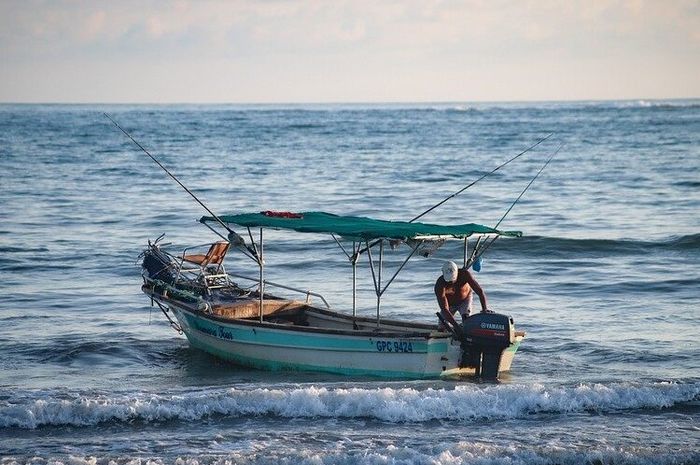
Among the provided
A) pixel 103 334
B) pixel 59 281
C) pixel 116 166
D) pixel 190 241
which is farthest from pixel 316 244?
pixel 116 166

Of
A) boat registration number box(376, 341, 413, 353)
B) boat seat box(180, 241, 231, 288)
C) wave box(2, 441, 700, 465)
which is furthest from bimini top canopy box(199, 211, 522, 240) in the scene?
wave box(2, 441, 700, 465)

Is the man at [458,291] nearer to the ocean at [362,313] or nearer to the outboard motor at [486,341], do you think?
the outboard motor at [486,341]

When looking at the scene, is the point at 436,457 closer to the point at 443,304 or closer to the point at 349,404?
the point at 349,404

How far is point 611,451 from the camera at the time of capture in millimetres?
11242

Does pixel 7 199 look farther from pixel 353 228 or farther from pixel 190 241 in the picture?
pixel 353 228

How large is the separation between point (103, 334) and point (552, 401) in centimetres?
759

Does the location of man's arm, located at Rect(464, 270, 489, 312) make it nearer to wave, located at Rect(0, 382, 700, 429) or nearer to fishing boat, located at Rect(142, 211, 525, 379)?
fishing boat, located at Rect(142, 211, 525, 379)

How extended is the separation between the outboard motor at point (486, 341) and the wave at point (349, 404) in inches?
11.2

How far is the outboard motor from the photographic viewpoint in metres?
12.9

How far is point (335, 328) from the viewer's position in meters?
14.9

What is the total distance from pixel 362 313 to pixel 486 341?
17.6ft

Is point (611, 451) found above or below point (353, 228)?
below

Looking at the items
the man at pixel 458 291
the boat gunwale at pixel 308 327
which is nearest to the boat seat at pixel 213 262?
the boat gunwale at pixel 308 327

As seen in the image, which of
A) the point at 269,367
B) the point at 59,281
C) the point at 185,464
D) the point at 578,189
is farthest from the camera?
the point at 578,189
